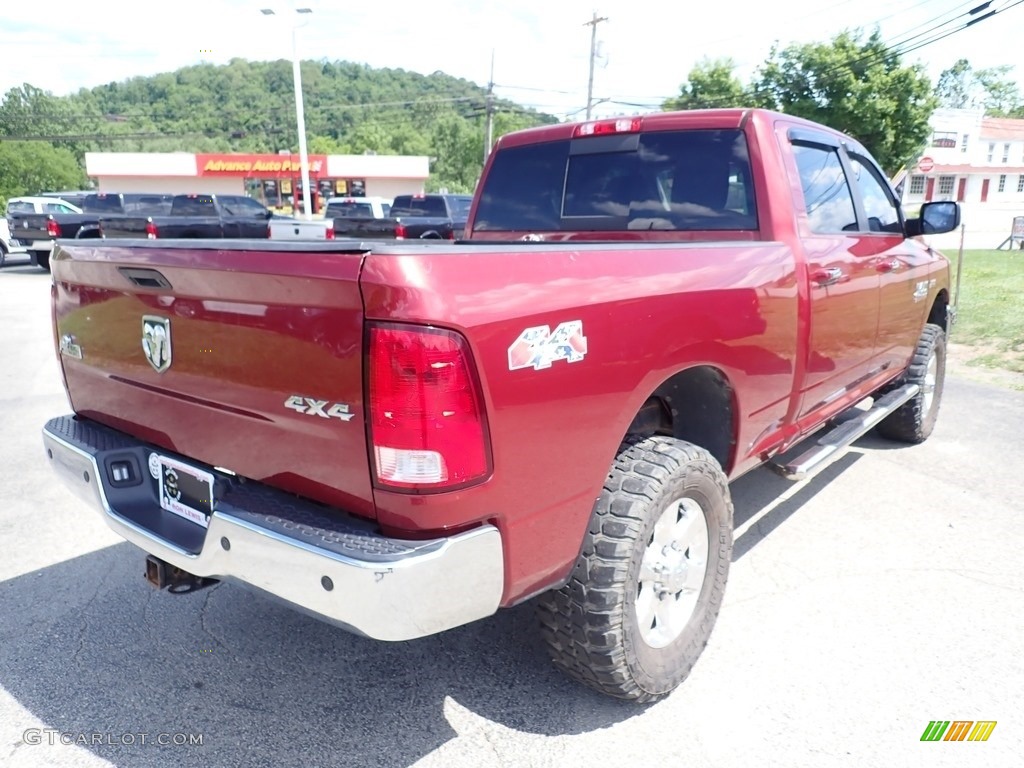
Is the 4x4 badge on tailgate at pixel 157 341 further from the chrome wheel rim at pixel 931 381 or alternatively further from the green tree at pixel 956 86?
the green tree at pixel 956 86

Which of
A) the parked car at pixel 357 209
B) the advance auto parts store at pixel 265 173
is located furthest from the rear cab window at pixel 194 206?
the advance auto parts store at pixel 265 173

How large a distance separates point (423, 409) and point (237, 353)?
67 cm

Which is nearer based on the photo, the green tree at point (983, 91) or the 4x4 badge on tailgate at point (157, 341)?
the 4x4 badge on tailgate at point (157, 341)

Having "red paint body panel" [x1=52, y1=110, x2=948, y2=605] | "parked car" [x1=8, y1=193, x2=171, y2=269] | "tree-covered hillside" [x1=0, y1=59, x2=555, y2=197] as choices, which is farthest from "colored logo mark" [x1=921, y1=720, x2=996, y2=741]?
"tree-covered hillside" [x1=0, y1=59, x2=555, y2=197]

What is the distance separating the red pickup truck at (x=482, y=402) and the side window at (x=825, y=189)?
0.15 feet

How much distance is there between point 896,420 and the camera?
5457mm

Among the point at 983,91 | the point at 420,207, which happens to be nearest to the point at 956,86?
the point at 983,91

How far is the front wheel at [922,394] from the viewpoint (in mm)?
5211

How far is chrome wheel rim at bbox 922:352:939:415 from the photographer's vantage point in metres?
5.52

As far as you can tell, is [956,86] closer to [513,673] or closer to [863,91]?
[863,91]

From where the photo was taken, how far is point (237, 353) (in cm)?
215

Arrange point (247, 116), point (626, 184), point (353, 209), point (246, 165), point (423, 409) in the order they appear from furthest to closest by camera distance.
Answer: point (247, 116) < point (246, 165) < point (353, 209) < point (626, 184) < point (423, 409)

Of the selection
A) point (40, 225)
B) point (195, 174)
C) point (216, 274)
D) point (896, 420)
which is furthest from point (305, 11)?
point (195, 174)

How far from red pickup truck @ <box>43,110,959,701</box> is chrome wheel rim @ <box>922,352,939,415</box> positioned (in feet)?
7.78
